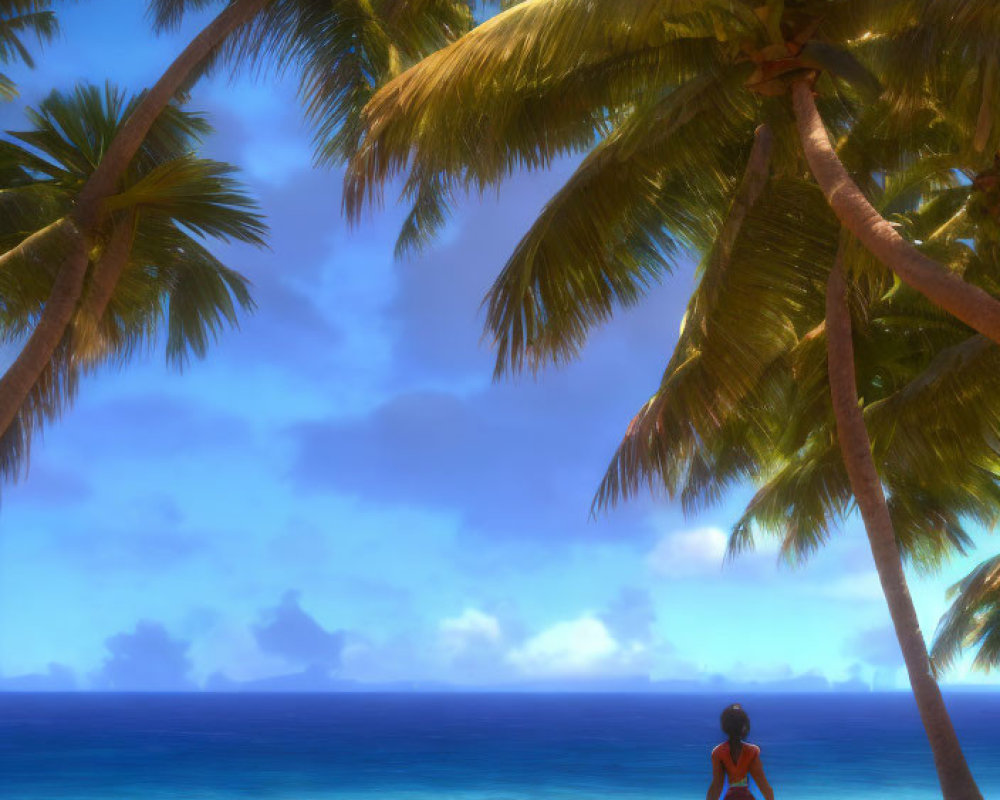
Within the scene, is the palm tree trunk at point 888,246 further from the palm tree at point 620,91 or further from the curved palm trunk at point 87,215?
the curved palm trunk at point 87,215

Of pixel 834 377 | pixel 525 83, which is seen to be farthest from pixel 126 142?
pixel 834 377

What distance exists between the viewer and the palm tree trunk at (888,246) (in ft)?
17.1

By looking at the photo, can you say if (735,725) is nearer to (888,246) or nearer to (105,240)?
(888,246)

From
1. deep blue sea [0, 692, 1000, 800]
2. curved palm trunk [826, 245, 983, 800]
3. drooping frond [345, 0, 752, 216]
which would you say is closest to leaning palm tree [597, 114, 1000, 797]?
curved palm trunk [826, 245, 983, 800]

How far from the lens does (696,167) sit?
9.05 meters

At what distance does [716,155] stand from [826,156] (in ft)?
8.92

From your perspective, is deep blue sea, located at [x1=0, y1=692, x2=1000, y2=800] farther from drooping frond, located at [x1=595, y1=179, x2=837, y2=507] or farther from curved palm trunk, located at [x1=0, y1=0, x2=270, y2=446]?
curved palm trunk, located at [x1=0, y1=0, x2=270, y2=446]

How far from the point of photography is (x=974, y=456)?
9.75 meters

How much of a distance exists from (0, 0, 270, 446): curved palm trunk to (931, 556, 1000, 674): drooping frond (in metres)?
10.6

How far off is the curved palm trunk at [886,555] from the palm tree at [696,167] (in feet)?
0.06

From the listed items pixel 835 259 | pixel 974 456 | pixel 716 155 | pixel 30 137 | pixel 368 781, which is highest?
pixel 368 781

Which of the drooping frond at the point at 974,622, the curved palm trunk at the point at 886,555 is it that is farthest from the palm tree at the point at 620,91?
the drooping frond at the point at 974,622

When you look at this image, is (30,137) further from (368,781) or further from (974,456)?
(368,781)

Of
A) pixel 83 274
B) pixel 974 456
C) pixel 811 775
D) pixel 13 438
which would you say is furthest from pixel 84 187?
pixel 811 775
